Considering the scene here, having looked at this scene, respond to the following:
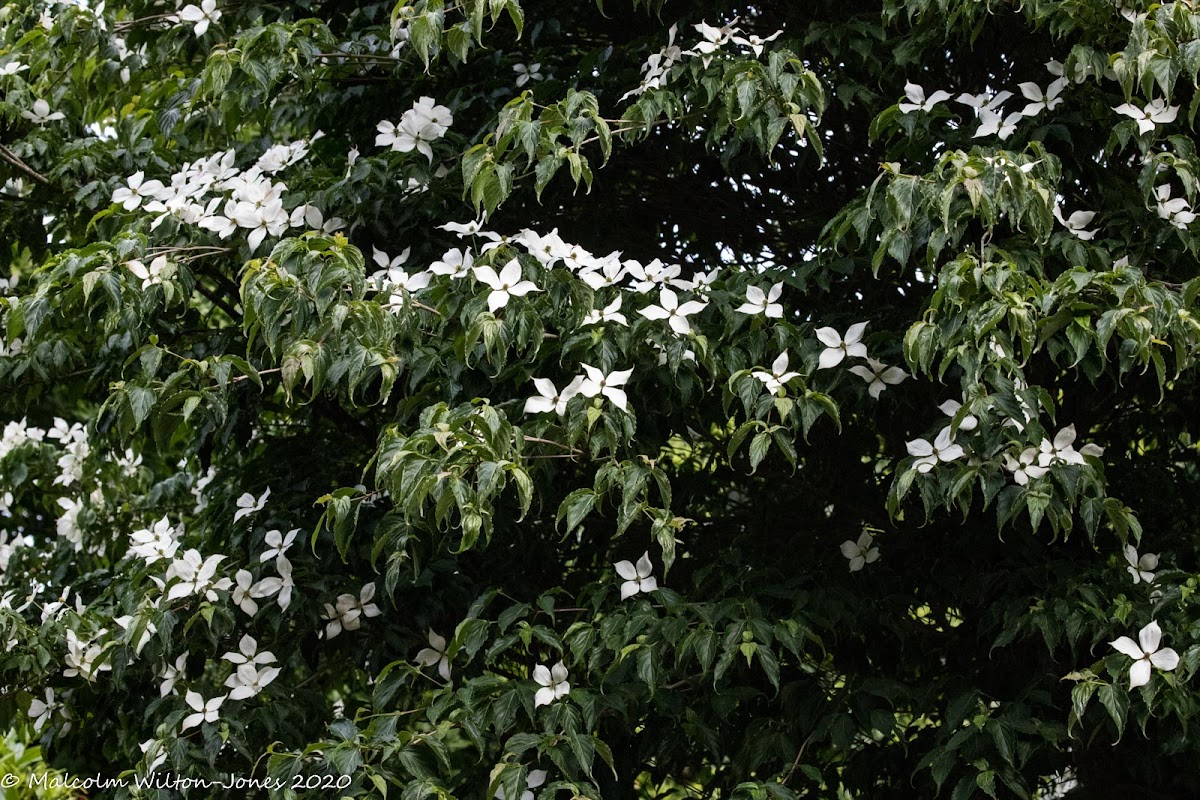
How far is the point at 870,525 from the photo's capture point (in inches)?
126

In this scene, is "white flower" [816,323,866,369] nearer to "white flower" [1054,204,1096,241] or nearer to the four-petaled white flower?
"white flower" [1054,204,1096,241]

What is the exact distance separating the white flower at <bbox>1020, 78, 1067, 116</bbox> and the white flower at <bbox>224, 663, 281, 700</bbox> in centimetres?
206

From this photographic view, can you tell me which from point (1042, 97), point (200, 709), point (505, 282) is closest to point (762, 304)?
point (505, 282)

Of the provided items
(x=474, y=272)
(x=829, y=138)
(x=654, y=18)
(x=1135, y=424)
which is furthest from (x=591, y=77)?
(x=1135, y=424)

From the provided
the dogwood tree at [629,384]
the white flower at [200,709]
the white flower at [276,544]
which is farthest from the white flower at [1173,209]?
the white flower at [200,709]

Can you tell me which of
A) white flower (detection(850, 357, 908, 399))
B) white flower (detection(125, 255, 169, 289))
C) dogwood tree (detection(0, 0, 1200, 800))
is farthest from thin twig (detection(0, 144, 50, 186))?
white flower (detection(850, 357, 908, 399))

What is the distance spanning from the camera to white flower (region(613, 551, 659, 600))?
8.55 ft

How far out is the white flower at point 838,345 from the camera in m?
2.57

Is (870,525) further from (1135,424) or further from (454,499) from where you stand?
(454,499)

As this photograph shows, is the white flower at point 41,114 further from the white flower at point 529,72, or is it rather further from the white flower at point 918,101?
the white flower at point 918,101

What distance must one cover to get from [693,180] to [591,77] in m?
0.42

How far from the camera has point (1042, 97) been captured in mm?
2803

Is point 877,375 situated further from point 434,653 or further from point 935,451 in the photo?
point 434,653

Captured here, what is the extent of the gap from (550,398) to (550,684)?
0.59 metres
